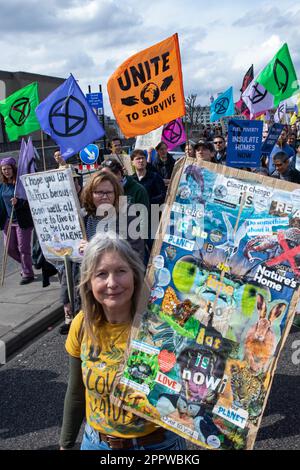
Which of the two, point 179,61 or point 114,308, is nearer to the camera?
point 114,308

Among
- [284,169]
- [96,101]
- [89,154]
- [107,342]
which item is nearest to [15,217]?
[284,169]

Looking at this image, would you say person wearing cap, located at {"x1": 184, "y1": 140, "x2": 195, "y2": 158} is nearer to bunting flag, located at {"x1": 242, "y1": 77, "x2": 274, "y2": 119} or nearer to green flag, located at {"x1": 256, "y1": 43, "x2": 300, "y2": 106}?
bunting flag, located at {"x1": 242, "y1": 77, "x2": 274, "y2": 119}


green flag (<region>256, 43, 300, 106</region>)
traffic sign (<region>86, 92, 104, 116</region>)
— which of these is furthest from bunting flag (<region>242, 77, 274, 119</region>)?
traffic sign (<region>86, 92, 104, 116</region>)

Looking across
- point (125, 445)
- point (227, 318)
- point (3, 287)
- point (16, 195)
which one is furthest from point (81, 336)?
point (3, 287)

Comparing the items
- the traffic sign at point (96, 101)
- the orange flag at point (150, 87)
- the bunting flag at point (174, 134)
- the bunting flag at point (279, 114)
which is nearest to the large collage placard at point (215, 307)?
the orange flag at point (150, 87)

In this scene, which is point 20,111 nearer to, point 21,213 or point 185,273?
point 21,213

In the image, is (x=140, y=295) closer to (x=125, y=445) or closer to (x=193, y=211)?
(x=193, y=211)

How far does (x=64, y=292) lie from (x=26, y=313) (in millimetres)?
1217

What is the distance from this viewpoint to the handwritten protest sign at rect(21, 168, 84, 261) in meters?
4.14

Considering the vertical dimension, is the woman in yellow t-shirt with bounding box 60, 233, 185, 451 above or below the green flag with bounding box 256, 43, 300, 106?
below

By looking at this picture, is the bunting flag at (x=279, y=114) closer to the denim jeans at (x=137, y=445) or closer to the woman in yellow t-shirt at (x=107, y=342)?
the woman in yellow t-shirt at (x=107, y=342)

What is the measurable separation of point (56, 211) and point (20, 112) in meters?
3.96

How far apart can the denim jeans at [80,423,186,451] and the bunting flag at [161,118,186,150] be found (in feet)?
25.3

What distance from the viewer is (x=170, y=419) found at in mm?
1854
